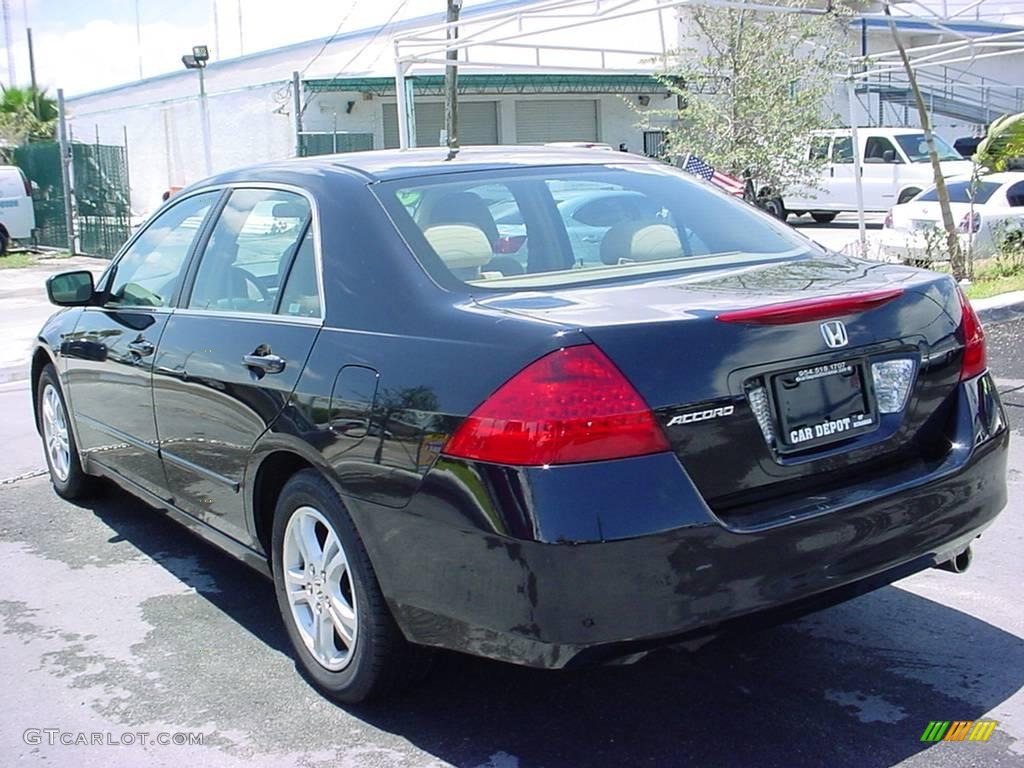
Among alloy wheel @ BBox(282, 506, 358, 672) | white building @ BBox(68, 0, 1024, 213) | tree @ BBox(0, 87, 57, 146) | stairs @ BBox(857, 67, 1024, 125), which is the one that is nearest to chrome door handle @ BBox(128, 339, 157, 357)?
alloy wheel @ BBox(282, 506, 358, 672)

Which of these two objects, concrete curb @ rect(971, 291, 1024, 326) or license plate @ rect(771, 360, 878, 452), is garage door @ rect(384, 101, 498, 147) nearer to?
concrete curb @ rect(971, 291, 1024, 326)

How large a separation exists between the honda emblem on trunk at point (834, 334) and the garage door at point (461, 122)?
27988 mm

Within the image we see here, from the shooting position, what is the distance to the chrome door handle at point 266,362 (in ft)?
12.5

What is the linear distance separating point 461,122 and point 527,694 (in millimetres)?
28917

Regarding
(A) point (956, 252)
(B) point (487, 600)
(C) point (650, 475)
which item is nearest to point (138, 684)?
(B) point (487, 600)

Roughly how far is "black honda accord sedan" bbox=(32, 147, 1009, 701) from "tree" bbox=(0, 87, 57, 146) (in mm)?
33959

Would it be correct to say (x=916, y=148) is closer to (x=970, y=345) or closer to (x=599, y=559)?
(x=970, y=345)

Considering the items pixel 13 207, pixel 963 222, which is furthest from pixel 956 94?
pixel 13 207

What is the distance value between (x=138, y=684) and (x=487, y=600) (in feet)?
5.25

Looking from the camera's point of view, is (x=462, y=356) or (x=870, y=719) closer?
(x=462, y=356)

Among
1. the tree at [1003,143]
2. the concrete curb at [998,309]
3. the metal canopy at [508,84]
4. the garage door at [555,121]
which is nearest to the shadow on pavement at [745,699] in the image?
the concrete curb at [998,309]

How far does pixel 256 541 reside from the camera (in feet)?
13.5

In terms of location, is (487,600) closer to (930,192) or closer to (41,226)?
(930,192)

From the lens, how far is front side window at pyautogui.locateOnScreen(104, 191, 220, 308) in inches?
190
